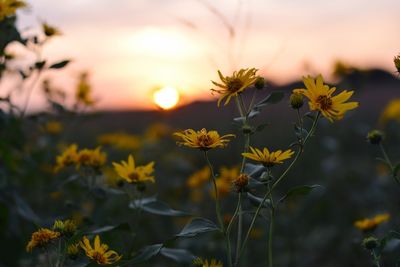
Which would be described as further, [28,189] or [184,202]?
[184,202]

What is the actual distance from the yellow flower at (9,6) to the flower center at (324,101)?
151 centimetres

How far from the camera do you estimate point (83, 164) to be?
2.70m

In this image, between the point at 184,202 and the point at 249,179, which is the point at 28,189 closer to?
the point at 184,202

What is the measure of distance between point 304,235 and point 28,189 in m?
1.90

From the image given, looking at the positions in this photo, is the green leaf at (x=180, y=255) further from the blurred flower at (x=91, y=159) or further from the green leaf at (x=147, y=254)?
the blurred flower at (x=91, y=159)

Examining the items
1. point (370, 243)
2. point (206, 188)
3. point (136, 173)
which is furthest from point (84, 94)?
point (370, 243)

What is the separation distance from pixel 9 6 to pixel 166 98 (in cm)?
87

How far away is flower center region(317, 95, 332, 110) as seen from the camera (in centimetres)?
179

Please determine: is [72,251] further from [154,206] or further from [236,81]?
[236,81]

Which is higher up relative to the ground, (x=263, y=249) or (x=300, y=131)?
(x=300, y=131)

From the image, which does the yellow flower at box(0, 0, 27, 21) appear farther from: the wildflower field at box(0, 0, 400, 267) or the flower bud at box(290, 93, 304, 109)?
the flower bud at box(290, 93, 304, 109)

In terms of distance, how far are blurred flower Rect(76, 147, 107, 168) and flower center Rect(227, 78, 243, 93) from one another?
885 millimetres

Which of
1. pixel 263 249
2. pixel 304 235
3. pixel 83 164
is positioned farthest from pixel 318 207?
pixel 83 164

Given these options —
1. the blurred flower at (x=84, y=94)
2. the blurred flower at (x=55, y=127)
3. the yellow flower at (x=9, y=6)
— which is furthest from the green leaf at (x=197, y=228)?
Answer: the blurred flower at (x=55, y=127)
